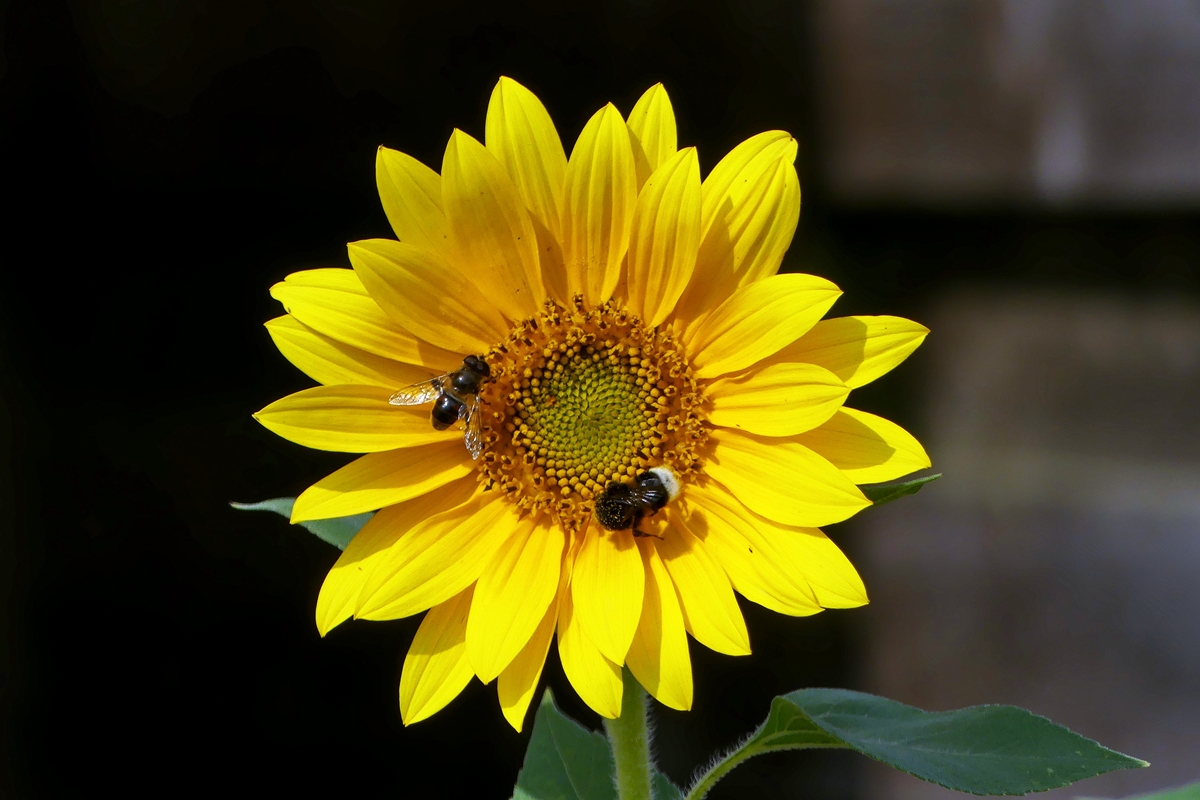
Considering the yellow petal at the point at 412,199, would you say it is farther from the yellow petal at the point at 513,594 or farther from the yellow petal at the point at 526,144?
the yellow petal at the point at 513,594

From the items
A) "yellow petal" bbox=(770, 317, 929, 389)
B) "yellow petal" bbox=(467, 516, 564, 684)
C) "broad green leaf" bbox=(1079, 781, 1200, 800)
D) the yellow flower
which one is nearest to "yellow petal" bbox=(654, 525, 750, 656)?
the yellow flower

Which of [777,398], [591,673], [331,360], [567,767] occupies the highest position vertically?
[331,360]

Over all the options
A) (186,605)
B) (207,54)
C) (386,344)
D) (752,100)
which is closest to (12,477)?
(186,605)

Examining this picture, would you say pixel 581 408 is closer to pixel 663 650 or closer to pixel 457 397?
pixel 457 397

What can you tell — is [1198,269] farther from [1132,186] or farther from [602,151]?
[602,151]

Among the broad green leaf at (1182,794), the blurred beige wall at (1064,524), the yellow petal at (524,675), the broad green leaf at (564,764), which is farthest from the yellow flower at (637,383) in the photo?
the blurred beige wall at (1064,524)

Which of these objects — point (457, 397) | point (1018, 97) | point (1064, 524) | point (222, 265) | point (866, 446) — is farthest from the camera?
point (1064, 524)

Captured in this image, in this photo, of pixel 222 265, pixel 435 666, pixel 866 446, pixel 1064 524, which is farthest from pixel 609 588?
pixel 1064 524
